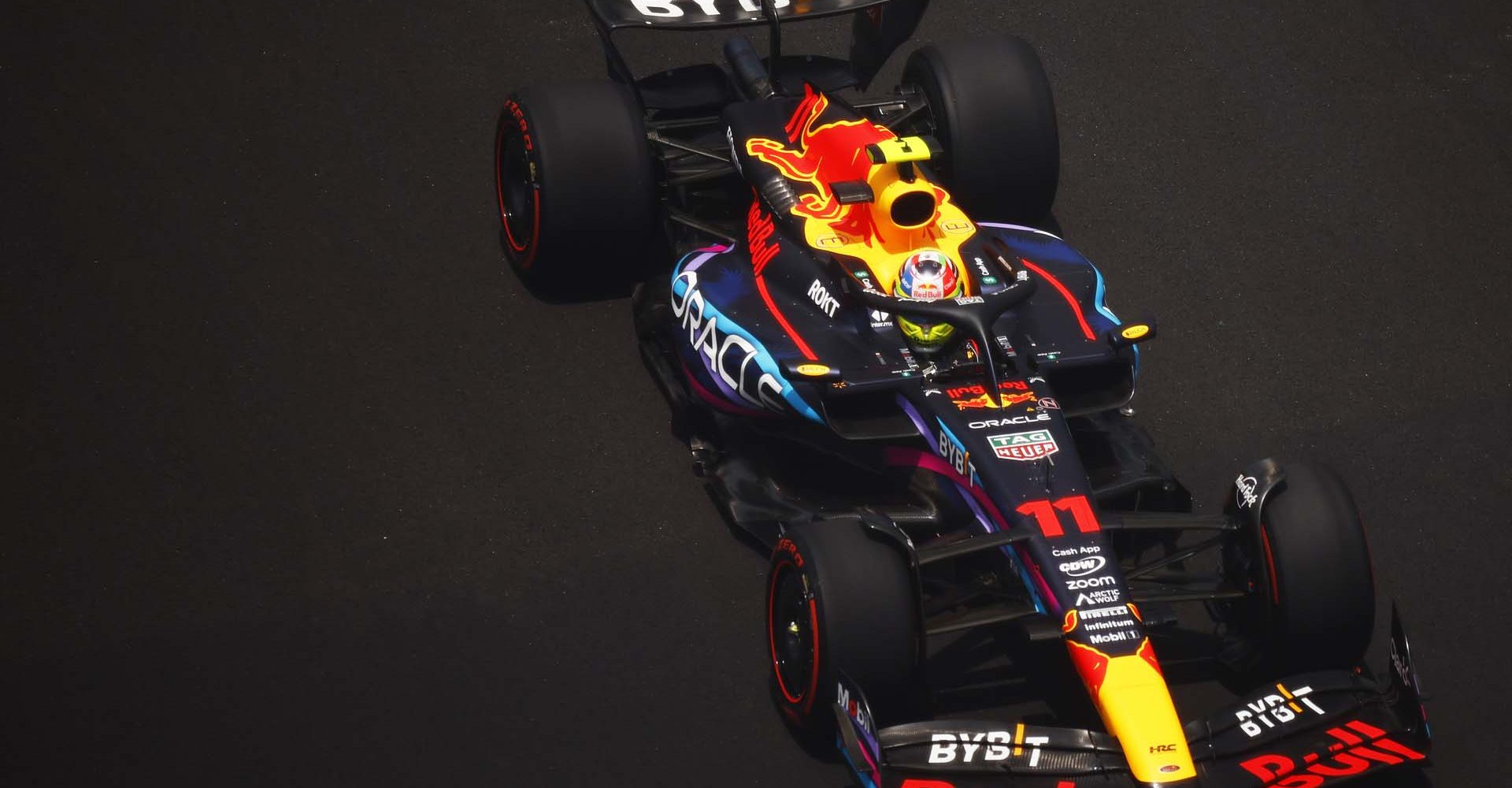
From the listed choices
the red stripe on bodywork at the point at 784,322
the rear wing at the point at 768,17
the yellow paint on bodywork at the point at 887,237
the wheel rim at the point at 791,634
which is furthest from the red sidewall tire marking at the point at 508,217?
the wheel rim at the point at 791,634

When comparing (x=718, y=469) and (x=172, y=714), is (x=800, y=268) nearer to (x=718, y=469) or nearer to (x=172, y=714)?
(x=718, y=469)

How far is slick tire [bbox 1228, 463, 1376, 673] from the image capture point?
6766 mm

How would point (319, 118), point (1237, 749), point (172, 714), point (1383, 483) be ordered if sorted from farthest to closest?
point (319, 118), point (1383, 483), point (172, 714), point (1237, 749)

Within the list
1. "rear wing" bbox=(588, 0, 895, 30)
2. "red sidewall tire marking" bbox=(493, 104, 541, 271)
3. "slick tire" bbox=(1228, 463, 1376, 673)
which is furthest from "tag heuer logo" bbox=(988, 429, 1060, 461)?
"rear wing" bbox=(588, 0, 895, 30)

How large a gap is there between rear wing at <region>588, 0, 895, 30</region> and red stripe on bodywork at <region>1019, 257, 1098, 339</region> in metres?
1.86

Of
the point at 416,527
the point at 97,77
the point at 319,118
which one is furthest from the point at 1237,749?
the point at 97,77

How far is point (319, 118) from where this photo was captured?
1013cm

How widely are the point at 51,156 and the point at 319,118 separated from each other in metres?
1.37

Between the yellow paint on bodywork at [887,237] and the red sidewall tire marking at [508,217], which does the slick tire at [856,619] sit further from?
the red sidewall tire marking at [508,217]

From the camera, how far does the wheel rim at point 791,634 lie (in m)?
6.73

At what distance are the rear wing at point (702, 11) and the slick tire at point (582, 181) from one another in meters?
0.35

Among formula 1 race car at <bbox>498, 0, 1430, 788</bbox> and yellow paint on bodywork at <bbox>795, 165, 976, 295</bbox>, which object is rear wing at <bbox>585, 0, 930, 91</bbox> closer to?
formula 1 race car at <bbox>498, 0, 1430, 788</bbox>

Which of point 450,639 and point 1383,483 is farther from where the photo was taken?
point 1383,483

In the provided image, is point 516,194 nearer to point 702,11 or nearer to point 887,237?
point 702,11
